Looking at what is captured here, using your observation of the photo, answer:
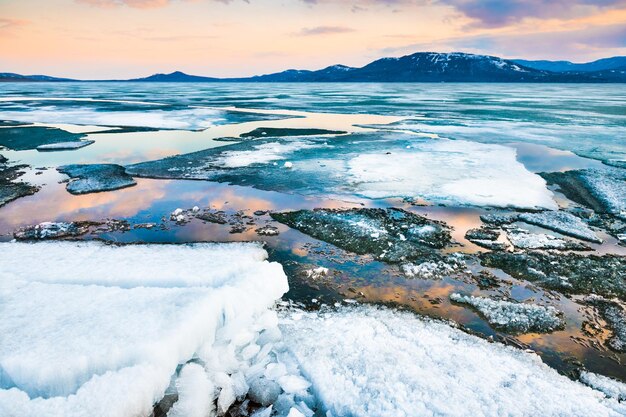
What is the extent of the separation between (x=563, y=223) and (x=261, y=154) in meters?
9.78

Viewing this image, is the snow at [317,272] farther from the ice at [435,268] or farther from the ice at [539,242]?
the ice at [539,242]

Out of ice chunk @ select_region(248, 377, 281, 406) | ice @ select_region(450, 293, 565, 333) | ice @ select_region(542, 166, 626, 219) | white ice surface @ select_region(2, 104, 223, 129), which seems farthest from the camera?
white ice surface @ select_region(2, 104, 223, 129)

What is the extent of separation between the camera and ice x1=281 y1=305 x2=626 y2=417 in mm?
3514

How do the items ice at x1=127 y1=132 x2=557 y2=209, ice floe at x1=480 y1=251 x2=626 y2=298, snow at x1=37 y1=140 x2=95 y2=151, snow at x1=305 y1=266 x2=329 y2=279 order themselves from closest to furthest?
1. ice floe at x1=480 y1=251 x2=626 y2=298
2. snow at x1=305 y1=266 x2=329 y2=279
3. ice at x1=127 y1=132 x2=557 y2=209
4. snow at x1=37 y1=140 x2=95 y2=151

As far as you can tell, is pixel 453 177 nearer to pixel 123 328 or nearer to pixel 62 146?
pixel 123 328

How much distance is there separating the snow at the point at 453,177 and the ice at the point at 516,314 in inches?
163

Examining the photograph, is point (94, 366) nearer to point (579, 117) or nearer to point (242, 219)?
point (242, 219)

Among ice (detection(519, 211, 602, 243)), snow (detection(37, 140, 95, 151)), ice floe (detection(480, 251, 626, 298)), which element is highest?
snow (detection(37, 140, 95, 151))

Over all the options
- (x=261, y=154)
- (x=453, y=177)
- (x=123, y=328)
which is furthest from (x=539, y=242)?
(x=261, y=154)

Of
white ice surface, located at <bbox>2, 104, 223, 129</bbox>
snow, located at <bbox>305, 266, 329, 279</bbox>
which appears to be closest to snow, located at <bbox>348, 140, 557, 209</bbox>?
snow, located at <bbox>305, 266, 329, 279</bbox>

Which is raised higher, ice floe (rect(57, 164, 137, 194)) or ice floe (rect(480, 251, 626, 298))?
ice floe (rect(57, 164, 137, 194))

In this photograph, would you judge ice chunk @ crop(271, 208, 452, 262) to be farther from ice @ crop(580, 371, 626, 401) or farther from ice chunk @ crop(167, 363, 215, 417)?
ice chunk @ crop(167, 363, 215, 417)

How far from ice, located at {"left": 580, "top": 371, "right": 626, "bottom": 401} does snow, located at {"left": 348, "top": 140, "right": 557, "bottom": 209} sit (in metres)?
5.27

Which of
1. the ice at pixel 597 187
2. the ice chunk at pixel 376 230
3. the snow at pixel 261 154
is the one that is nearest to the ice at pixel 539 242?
the ice chunk at pixel 376 230
